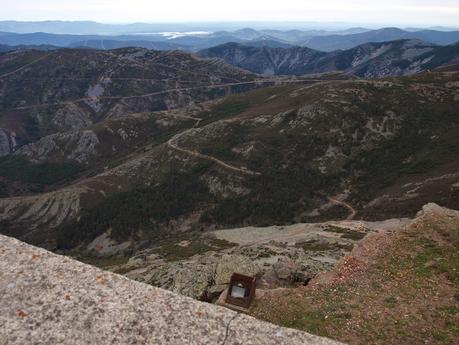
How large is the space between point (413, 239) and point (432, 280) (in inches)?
346

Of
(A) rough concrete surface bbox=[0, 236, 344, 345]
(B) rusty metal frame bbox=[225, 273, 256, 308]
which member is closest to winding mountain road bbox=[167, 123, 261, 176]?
(B) rusty metal frame bbox=[225, 273, 256, 308]

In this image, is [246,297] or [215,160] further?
[215,160]

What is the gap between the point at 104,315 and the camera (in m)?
22.6

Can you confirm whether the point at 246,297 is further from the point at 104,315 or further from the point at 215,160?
the point at 215,160

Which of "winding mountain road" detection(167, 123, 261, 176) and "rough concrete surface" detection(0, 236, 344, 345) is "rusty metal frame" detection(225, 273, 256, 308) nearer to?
"rough concrete surface" detection(0, 236, 344, 345)

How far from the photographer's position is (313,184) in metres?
139

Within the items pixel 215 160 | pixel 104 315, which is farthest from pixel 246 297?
pixel 215 160

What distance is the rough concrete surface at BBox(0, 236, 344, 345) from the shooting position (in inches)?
844

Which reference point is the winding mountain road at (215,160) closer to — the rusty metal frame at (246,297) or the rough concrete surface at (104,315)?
the rusty metal frame at (246,297)

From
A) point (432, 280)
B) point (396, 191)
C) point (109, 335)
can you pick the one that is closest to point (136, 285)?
point (109, 335)

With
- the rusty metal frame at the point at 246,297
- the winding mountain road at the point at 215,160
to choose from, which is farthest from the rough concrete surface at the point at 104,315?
the winding mountain road at the point at 215,160

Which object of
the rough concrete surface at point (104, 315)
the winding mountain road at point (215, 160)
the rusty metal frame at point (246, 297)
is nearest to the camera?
the rough concrete surface at point (104, 315)

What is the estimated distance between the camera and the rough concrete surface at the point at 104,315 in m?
21.4

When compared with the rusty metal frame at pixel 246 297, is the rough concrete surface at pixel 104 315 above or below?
above
